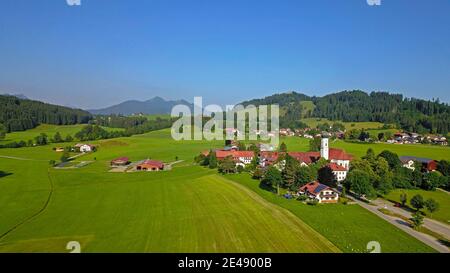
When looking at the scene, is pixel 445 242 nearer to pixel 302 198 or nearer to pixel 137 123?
pixel 302 198

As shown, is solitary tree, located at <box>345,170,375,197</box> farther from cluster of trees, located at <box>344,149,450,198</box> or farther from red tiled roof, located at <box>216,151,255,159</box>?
red tiled roof, located at <box>216,151,255,159</box>

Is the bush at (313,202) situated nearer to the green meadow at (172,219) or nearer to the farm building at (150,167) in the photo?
the green meadow at (172,219)

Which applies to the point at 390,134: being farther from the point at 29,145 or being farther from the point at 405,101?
the point at 29,145

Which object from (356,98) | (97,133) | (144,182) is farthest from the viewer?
(356,98)

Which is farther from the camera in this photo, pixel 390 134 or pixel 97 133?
pixel 390 134
